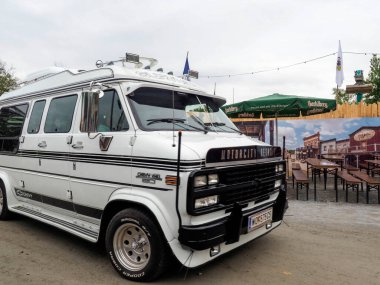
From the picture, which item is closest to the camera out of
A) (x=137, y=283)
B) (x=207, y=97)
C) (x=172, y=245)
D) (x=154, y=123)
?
(x=172, y=245)

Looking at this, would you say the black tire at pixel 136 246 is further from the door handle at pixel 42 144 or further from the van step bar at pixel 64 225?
the door handle at pixel 42 144

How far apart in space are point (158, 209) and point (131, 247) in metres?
0.73

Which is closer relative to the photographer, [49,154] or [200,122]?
[200,122]

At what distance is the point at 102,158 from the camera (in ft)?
13.3

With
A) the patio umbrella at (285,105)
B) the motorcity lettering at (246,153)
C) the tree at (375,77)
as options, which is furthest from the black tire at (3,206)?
the tree at (375,77)

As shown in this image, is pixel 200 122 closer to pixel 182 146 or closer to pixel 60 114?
pixel 182 146

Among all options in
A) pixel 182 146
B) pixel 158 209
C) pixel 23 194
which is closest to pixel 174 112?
pixel 182 146

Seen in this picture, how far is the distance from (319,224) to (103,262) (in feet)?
12.5

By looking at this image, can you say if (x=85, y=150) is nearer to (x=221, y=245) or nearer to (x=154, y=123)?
(x=154, y=123)

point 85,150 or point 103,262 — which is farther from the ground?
point 85,150

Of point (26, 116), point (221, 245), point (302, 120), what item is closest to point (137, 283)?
point (221, 245)

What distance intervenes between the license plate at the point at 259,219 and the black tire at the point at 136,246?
1.02m

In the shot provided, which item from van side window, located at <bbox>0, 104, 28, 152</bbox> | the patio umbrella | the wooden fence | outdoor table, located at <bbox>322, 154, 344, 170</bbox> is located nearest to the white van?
van side window, located at <bbox>0, 104, 28, 152</bbox>

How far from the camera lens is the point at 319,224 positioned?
6.09 meters
